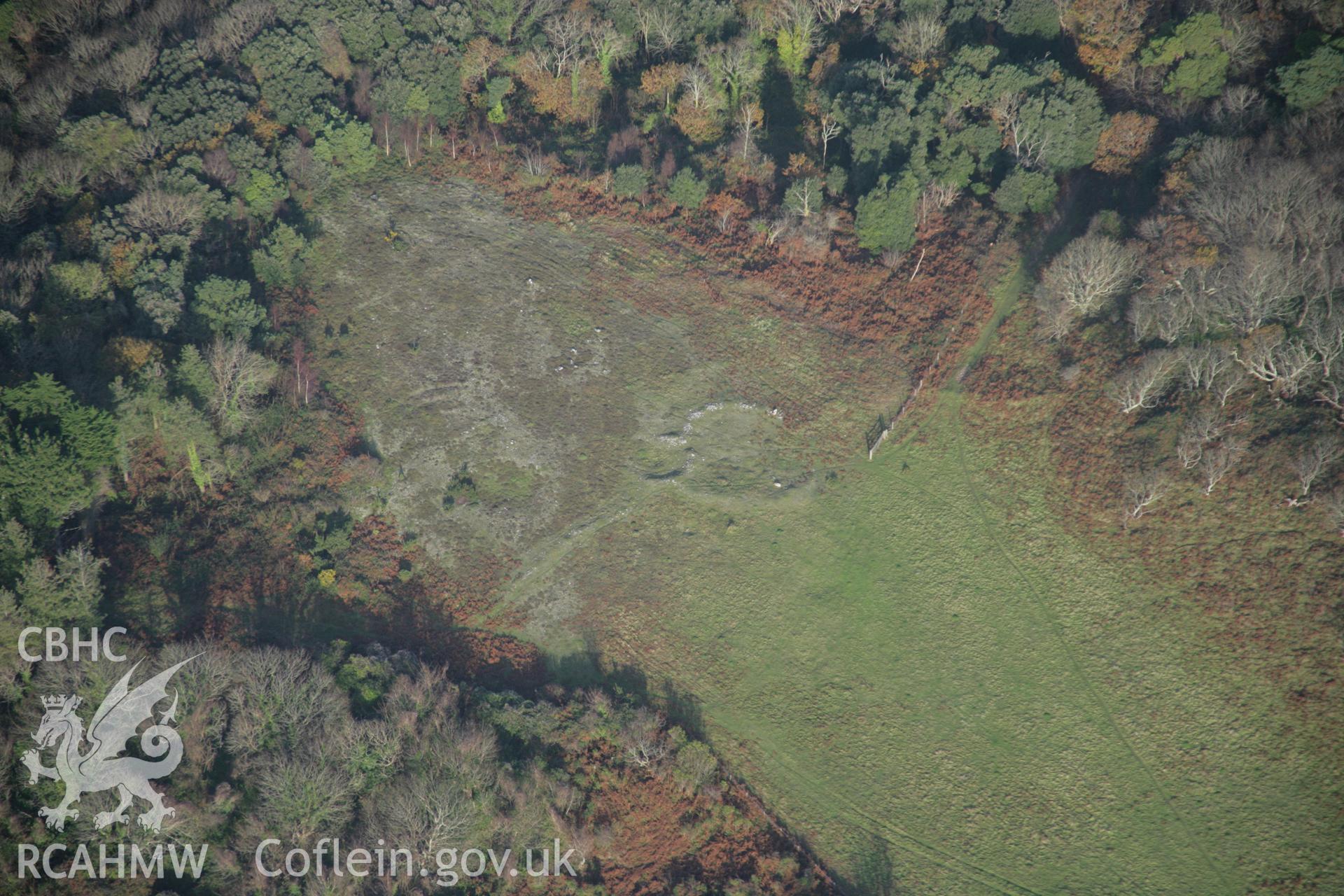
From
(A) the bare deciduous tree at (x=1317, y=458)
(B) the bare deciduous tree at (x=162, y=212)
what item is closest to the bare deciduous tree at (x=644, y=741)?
(A) the bare deciduous tree at (x=1317, y=458)

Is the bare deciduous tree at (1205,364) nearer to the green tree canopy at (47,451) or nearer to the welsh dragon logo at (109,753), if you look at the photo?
the welsh dragon logo at (109,753)

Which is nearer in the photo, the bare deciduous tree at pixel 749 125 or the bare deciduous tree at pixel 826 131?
the bare deciduous tree at pixel 826 131

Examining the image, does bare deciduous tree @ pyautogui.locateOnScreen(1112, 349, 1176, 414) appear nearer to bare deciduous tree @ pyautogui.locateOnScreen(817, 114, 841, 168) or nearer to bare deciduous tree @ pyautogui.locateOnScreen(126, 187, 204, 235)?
bare deciduous tree @ pyautogui.locateOnScreen(817, 114, 841, 168)

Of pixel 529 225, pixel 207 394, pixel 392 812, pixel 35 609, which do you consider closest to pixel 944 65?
pixel 529 225

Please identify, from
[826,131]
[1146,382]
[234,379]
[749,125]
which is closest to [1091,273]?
[1146,382]

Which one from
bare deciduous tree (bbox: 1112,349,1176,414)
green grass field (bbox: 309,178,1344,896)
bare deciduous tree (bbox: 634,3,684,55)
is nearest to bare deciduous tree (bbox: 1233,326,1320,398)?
bare deciduous tree (bbox: 1112,349,1176,414)

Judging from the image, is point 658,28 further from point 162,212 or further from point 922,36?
point 162,212

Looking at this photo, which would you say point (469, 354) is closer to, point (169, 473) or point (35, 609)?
point (169, 473)
